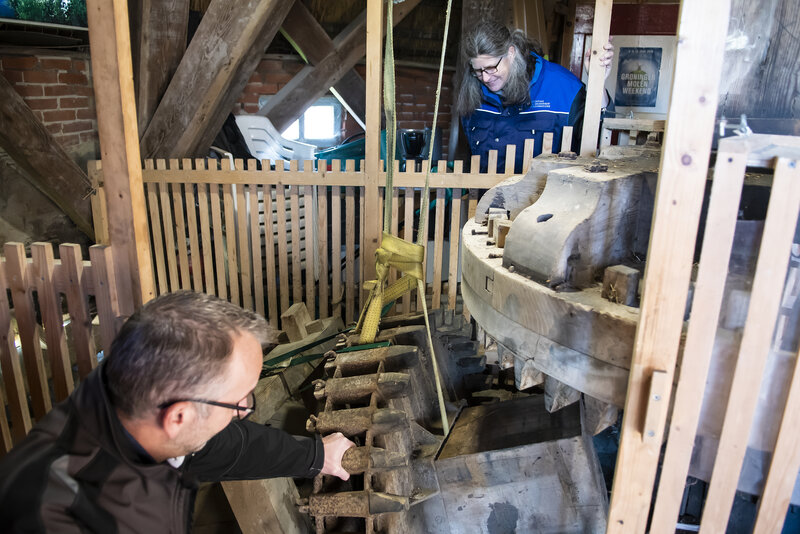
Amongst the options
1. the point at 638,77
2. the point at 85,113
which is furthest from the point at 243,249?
the point at 638,77

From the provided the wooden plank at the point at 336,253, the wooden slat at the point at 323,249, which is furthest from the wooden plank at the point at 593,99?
the wooden slat at the point at 323,249

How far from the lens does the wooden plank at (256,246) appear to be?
187 inches

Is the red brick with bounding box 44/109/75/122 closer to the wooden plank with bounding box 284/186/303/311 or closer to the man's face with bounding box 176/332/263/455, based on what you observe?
the wooden plank with bounding box 284/186/303/311

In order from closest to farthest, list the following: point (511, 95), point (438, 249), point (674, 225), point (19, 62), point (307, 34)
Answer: point (674, 225) → point (511, 95) → point (19, 62) → point (438, 249) → point (307, 34)

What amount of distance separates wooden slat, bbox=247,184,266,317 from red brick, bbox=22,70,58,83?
5.71 ft

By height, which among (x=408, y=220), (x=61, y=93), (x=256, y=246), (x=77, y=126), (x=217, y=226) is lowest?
(x=256, y=246)

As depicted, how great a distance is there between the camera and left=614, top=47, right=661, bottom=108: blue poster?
22.0 ft

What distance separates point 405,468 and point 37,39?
14.3 feet

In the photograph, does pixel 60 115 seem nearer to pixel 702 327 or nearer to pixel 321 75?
pixel 321 75

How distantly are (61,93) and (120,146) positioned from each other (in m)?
3.29

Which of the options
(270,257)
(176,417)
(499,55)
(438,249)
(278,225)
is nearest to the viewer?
(176,417)

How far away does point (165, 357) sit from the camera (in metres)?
1.46

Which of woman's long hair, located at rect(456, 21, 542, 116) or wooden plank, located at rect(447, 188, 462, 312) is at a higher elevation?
woman's long hair, located at rect(456, 21, 542, 116)

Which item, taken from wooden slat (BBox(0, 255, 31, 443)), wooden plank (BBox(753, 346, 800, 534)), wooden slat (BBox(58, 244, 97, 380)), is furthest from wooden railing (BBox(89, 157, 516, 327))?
wooden plank (BBox(753, 346, 800, 534))
